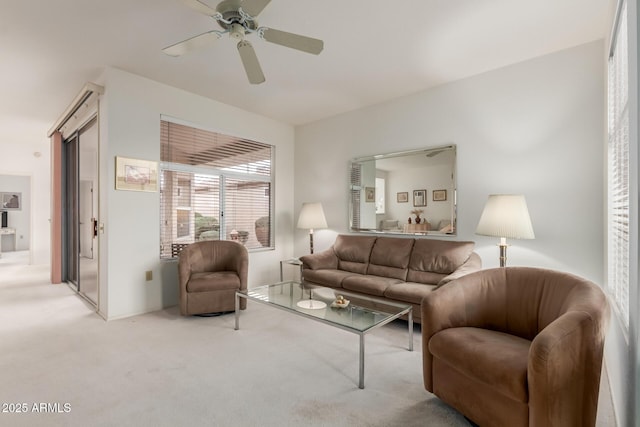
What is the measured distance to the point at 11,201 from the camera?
7.89m

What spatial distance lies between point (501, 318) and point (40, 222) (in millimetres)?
8691

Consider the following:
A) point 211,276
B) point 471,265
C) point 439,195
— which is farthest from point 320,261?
point 471,265

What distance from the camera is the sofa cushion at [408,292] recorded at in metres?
2.92

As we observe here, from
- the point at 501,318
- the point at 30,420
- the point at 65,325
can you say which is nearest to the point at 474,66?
the point at 501,318

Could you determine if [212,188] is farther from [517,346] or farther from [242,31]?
[517,346]

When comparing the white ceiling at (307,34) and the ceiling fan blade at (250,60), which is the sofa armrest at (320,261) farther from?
Answer: the ceiling fan blade at (250,60)

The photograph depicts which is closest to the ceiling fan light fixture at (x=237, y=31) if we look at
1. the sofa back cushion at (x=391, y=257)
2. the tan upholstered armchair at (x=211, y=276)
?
the tan upholstered armchair at (x=211, y=276)

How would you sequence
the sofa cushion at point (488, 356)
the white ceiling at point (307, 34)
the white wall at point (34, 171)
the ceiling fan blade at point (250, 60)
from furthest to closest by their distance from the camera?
the white wall at point (34, 171) → the white ceiling at point (307, 34) → the ceiling fan blade at point (250, 60) → the sofa cushion at point (488, 356)

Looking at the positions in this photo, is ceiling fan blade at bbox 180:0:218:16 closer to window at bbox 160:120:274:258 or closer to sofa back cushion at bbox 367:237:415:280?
window at bbox 160:120:274:258

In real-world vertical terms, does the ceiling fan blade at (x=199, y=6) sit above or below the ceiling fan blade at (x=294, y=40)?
above

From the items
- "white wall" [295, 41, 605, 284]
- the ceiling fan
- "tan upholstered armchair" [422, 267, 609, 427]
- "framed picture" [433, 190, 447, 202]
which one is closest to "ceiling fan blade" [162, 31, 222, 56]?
the ceiling fan

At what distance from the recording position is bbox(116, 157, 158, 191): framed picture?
337 cm

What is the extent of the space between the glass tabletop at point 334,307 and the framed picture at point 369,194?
1.61 metres

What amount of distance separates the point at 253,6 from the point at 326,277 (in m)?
2.73
